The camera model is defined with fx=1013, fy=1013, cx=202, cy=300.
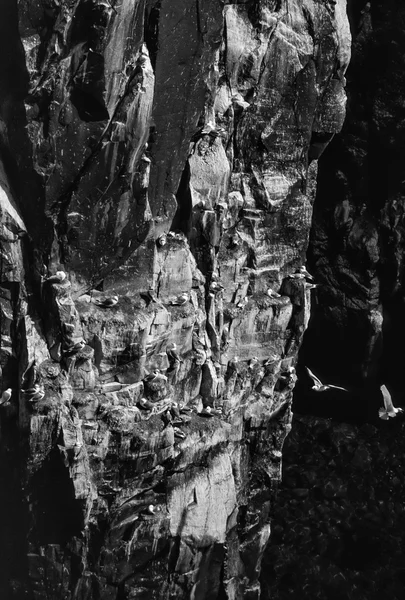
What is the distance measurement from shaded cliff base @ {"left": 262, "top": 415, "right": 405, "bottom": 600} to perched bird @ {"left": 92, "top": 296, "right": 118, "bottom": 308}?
10167 millimetres

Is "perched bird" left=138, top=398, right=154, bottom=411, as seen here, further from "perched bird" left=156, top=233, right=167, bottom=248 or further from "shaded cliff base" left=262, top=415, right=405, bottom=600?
"shaded cliff base" left=262, top=415, right=405, bottom=600

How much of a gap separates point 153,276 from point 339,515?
35.4ft

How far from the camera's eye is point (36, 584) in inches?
864

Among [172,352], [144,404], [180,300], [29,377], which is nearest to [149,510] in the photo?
[144,404]

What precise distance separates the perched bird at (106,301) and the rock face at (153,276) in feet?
0.36

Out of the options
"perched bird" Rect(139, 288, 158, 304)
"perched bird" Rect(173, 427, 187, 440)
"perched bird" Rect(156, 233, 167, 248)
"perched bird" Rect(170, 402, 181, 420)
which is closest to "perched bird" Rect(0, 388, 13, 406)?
"perched bird" Rect(139, 288, 158, 304)

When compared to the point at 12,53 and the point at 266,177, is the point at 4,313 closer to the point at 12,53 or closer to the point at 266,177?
the point at 12,53

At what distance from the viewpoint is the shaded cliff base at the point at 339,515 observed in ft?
90.4

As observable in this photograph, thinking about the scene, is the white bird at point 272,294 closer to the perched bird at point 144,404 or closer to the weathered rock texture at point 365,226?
the perched bird at point 144,404

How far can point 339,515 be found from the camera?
95.8 ft

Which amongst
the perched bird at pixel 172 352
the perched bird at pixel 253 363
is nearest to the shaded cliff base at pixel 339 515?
the perched bird at pixel 253 363

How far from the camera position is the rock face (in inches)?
790

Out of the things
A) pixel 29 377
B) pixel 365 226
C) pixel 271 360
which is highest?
pixel 365 226

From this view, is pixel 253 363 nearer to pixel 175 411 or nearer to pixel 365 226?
pixel 175 411
